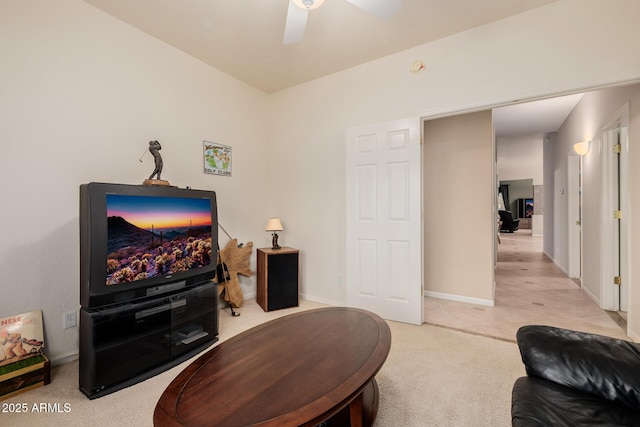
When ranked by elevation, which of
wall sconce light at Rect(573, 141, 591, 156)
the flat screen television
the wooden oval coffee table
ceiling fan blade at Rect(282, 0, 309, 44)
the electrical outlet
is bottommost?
the electrical outlet

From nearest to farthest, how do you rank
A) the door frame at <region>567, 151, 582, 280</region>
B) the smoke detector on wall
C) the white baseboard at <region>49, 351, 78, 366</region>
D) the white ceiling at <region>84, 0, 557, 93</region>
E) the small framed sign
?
the white baseboard at <region>49, 351, 78, 366</region>, the white ceiling at <region>84, 0, 557, 93</region>, the smoke detector on wall, the small framed sign, the door frame at <region>567, 151, 582, 280</region>

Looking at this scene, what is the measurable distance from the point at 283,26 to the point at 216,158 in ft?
5.29

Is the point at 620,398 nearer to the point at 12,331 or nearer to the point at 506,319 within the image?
the point at 506,319

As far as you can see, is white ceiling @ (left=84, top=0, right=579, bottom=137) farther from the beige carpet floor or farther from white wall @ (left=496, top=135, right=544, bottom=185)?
white wall @ (left=496, top=135, right=544, bottom=185)

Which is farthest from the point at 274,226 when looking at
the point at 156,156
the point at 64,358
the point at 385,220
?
the point at 64,358

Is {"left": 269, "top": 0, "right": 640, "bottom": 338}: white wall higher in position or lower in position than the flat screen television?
higher

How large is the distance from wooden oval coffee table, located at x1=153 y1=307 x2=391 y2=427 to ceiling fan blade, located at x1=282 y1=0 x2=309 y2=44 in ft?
6.67

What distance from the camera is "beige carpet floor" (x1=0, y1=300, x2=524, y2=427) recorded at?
164 centimetres

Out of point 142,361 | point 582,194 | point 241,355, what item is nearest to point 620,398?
point 241,355

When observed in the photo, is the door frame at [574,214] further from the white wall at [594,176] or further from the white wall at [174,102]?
the white wall at [174,102]

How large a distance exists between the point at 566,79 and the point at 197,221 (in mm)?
3285

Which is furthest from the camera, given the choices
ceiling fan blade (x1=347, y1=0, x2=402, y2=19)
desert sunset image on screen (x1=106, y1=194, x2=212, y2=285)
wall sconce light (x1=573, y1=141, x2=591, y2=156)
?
wall sconce light (x1=573, y1=141, x2=591, y2=156)

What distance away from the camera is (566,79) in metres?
2.33

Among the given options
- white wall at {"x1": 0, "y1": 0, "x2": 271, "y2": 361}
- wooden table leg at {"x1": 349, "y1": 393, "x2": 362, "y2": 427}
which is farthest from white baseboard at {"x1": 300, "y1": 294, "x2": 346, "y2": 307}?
wooden table leg at {"x1": 349, "y1": 393, "x2": 362, "y2": 427}
